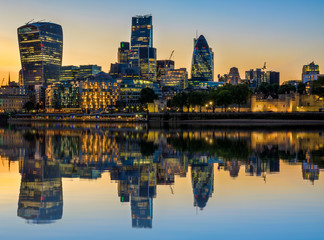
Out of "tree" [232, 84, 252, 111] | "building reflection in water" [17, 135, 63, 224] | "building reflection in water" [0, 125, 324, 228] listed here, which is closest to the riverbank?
"tree" [232, 84, 252, 111]

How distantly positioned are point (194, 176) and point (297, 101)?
407ft

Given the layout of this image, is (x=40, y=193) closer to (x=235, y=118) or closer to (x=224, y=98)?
(x=235, y=118)

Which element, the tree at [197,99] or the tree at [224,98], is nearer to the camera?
the tree at [224,98]

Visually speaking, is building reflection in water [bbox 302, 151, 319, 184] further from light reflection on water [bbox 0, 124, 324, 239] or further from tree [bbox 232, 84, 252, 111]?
tree [bbox 232, 84, 252, 111]

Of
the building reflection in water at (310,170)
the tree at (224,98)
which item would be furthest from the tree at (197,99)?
the building reflection in water at (310,170)

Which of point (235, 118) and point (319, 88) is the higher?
point (319, 88)

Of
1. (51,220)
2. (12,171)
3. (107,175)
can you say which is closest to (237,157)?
(107,175)

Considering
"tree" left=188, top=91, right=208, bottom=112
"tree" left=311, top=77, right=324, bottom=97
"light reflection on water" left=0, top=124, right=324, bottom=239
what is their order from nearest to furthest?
1. "light reflection on water" left=0, top=124, right=324, bottom=239
2. "tree" left=311, top=77, right=324, bottom=97
3. "tree" left=188, top=91, right=208, bottom=112

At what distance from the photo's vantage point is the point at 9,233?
14.0 metres

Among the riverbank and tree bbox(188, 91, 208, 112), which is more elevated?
tree bbox(188, 91, 208, 112)

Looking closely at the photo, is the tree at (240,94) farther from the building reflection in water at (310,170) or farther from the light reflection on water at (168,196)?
the building reflection in water at (310,170)

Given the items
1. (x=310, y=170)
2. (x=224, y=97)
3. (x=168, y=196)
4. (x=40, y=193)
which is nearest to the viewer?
(x=168, y=196)

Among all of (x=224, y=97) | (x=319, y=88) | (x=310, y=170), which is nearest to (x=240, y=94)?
(x=224, y=97)

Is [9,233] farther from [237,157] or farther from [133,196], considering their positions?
[237,157]
